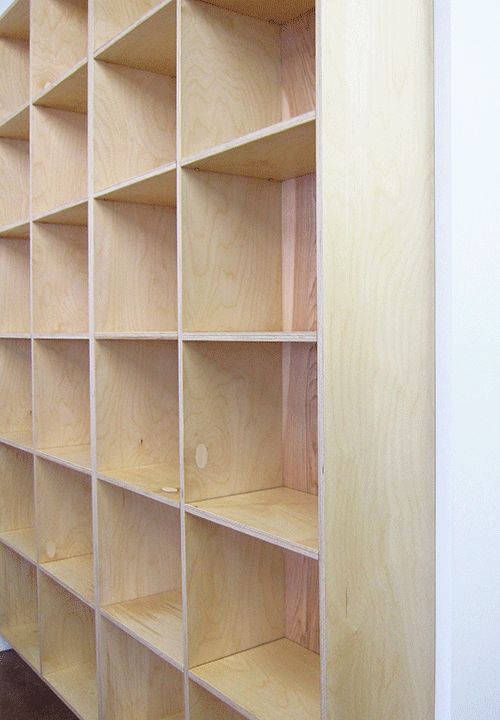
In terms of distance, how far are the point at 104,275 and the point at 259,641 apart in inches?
46.1

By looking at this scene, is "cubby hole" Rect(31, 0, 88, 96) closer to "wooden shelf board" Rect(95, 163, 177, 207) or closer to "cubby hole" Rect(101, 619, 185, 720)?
"wooden shelf board" Rect(95, 163, 177, 207)

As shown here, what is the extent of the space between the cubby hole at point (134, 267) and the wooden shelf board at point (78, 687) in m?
1.27

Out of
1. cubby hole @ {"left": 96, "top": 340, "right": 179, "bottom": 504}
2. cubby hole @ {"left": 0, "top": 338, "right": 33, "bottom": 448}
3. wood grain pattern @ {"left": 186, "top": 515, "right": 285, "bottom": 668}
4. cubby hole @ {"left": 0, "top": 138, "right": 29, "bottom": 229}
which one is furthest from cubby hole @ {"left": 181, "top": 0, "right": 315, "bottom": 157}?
cubby hole @ {"left": 0, "top": 338, "right": 33, "bottom": 448}

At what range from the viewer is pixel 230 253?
6.01ft

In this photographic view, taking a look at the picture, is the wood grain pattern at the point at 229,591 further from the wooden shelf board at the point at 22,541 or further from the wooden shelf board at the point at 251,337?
the wooden shelf board at the point at 22,541

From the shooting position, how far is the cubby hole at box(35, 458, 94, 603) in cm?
270

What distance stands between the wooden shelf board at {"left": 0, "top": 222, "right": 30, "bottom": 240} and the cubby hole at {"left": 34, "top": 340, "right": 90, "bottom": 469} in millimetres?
480

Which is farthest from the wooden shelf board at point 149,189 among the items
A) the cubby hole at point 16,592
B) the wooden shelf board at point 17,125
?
the cubby hole at point 16,592

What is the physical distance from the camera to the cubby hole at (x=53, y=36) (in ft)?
8.75

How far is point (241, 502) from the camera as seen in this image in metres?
1.81

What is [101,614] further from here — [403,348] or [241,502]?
[403,348]

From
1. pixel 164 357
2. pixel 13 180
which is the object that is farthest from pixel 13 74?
pixel 164 357

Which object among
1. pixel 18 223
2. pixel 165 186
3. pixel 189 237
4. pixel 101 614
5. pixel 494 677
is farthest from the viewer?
pixel 18 223

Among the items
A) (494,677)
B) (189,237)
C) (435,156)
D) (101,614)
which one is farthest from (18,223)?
(494,677)
